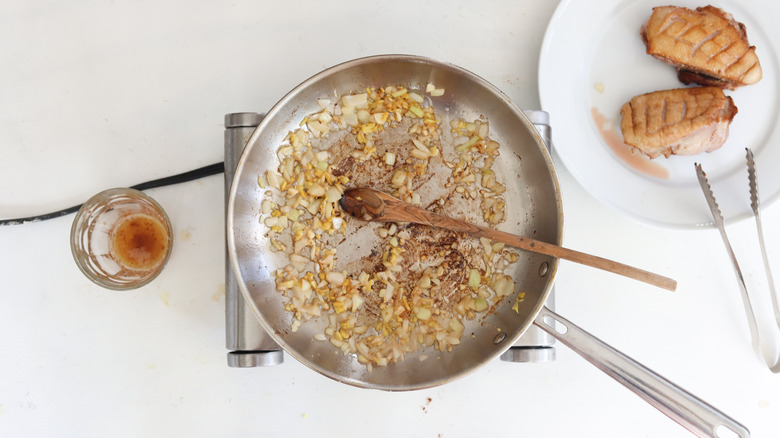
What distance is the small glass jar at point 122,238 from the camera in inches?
33.8

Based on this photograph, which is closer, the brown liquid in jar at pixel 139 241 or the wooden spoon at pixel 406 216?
the wooden spoon at pixel 406 216

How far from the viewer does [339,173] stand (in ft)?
2.86

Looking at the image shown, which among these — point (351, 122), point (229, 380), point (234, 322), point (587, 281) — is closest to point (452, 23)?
point (351, 122)

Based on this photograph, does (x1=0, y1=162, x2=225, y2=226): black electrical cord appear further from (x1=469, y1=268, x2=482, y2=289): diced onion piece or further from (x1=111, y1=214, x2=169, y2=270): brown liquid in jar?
(x1=469, y1=268, x2=482, y2=289): diced onion piece

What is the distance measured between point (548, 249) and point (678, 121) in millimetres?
340

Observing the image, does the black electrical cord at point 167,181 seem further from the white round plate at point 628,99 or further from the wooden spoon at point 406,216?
the white round plate at point 628,99

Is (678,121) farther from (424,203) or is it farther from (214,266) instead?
(214,266)

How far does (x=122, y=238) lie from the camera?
0.91 metres

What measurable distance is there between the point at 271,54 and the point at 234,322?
0.45 m

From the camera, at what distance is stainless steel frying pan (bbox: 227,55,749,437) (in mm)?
797

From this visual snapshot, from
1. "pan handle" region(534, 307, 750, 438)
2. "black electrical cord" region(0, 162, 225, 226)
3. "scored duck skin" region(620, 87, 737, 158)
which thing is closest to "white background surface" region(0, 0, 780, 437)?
"black electrical cord" region(0, 162, 225, 226)

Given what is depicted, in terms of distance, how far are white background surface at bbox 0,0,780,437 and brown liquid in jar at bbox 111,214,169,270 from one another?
3cm

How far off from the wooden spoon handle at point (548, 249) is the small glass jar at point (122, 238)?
17.0 inches

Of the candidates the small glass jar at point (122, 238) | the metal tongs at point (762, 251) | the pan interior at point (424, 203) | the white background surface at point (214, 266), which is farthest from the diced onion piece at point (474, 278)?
the small glass jar at point (122, 238)
